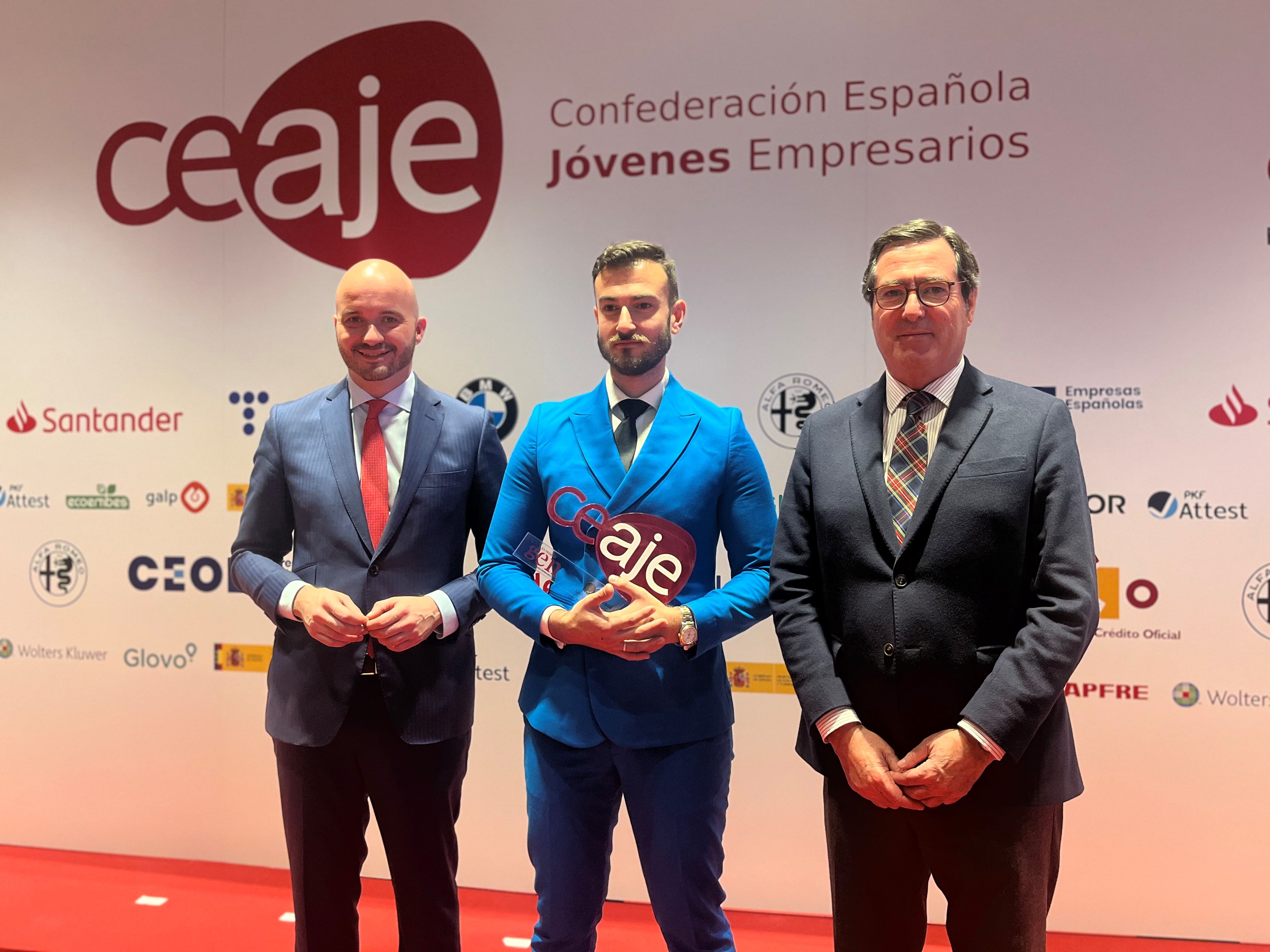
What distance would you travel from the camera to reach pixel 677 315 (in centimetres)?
230

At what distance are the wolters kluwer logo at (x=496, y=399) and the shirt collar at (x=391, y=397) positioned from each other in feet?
4.03

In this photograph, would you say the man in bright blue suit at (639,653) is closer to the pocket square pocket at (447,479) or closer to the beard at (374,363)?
the pocket square pocket at (447,479)

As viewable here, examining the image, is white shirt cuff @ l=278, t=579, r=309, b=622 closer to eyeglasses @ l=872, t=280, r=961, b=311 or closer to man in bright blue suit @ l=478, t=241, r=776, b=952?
man in bright blue suit @ l=478, t=241, r=776, b=952

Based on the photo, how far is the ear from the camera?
2270mm

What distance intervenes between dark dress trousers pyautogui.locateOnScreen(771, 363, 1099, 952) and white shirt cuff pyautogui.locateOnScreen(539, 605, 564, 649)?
20.9 inches

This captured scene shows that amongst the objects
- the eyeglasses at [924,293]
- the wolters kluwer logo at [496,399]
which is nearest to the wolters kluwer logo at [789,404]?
the wolters kluwer logo at [496,399]

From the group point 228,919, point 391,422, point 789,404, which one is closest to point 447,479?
point 391,422

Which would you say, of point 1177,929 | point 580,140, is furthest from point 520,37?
point 1177,929

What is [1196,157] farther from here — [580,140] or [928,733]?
[928,733]

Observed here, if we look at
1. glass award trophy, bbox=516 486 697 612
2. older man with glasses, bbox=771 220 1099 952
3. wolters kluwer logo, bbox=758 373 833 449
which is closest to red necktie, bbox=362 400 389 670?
glass award trophy, bbox=516 486 697 612

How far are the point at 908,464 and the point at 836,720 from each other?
57cm

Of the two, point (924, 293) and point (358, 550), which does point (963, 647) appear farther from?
point (358, 550)

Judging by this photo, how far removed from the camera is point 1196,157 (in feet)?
10.8

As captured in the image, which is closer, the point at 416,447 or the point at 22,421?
the point at 416,447
